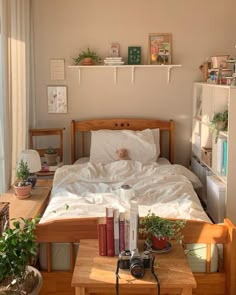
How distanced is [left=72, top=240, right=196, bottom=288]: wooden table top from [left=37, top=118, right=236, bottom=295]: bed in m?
0.19

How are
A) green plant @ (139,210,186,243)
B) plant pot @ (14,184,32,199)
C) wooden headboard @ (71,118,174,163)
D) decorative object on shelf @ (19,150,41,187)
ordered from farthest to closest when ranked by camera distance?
wooden headboard @ (71,118,174,163), decorative object on shelf @ (19,150,41,187), plant pot @ (14,184,32,199), green plant @ (139,210,186,243)

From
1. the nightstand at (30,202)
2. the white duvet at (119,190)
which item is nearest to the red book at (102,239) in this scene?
the white duvet at (119,190)

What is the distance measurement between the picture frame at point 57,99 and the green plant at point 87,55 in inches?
12.5

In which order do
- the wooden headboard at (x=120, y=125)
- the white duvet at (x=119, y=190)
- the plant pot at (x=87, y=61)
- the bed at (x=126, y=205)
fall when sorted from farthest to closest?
1. the wooden headboard at (x=120, y=125)
2. the plant pot at (x=87, y=61)
3. the white duvet at (x=119, y=190)
4. the bed at (x=126, y=205)

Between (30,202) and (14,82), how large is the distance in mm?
1133

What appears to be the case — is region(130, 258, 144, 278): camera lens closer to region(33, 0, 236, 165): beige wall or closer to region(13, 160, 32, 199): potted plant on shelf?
region(13, 160, 32, 199): potted plant on shelf

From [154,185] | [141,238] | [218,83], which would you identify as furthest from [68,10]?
[141,238]

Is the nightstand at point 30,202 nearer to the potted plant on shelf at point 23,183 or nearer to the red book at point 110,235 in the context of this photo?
the potted plant on shelf at point 23,183

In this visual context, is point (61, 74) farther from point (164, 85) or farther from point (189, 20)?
point (189, 20)

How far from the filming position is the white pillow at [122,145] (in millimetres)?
4098

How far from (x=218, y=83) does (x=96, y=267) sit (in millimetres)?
2056

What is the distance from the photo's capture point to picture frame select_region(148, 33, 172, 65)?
4277 millimetres

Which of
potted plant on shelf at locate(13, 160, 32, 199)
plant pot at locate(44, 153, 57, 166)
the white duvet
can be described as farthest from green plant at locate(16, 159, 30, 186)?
plant pot at locate(44, 153, 57, 166)

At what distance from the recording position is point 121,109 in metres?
4.42
